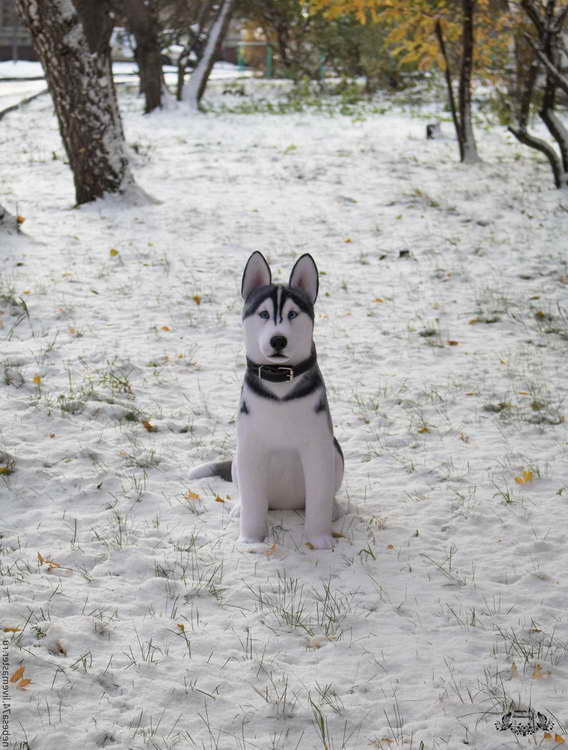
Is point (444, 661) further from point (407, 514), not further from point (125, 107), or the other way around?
point (125, 107)

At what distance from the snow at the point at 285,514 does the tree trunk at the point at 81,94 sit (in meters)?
0.51

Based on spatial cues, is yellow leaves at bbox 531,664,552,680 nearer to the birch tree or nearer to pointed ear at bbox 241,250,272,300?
pointed ear at bbox 241,250,272,300

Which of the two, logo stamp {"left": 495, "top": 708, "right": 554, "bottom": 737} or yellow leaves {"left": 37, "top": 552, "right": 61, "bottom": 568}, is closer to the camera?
logo stamp {"left": 495, "top": 708, "right": 554, "bottom": 737}

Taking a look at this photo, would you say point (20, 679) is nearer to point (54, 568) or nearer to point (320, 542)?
point (54, 568)

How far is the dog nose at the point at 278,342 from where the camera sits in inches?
149

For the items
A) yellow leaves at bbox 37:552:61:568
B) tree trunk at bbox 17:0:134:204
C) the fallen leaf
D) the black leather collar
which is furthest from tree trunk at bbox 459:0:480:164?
yellow leaves at bbox 37:552:61:568

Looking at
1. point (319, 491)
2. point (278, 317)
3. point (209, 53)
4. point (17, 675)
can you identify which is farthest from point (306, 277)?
point (209, 53)

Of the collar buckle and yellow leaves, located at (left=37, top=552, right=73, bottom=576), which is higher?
the collar buckle

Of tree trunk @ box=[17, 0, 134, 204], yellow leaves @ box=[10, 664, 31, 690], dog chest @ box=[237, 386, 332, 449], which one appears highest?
tree trunk @ box=[17, 0, 134, 204]

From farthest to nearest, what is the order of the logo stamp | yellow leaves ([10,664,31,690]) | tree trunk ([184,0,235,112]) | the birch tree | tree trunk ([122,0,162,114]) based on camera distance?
tree trunk ([184,0,235,112]), tree trunk ([122,0,162,114]), the birch tree, yellow leaves ([10,664,31,690]), the logo stamp

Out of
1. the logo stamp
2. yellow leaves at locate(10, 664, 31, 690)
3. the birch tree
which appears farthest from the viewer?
the birch tree

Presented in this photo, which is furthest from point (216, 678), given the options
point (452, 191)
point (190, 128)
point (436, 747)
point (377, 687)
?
point (190, 128)

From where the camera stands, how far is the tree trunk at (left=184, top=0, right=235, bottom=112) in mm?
21062

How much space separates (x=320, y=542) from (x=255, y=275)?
1.35m
